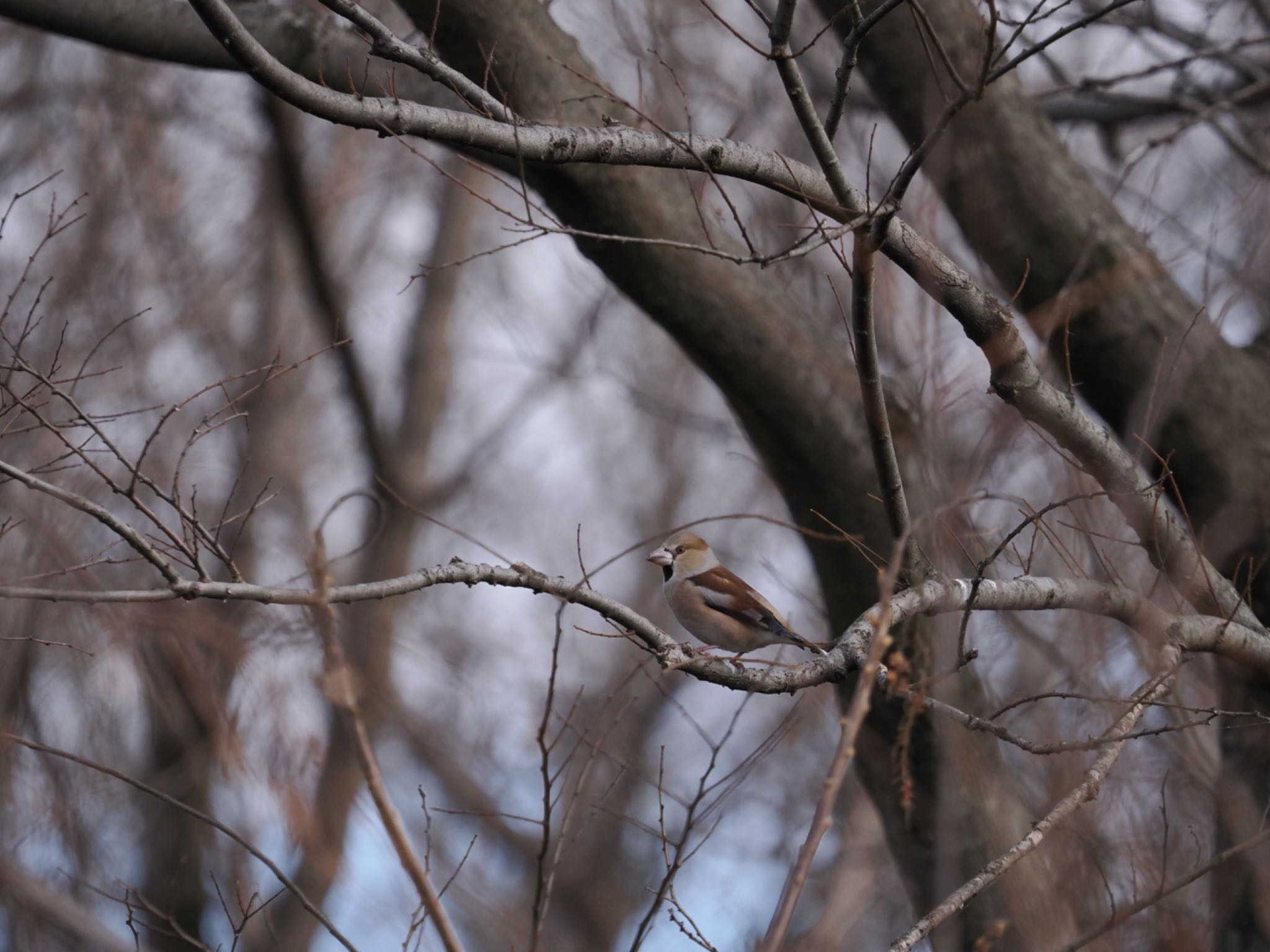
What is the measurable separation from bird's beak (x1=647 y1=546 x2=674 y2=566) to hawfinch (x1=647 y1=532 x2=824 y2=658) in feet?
0.30

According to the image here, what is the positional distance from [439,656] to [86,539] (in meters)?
3.85

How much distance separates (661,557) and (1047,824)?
2.90 metres

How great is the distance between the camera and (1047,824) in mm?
3131

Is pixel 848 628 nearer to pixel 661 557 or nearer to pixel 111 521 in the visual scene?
pixel 111 521

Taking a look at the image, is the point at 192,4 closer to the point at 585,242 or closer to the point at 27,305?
the point at 585,242

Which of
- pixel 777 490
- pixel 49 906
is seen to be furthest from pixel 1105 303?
pixel 49 906

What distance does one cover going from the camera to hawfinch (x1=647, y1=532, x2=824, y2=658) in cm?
509

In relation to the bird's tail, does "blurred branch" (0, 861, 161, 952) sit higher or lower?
lower

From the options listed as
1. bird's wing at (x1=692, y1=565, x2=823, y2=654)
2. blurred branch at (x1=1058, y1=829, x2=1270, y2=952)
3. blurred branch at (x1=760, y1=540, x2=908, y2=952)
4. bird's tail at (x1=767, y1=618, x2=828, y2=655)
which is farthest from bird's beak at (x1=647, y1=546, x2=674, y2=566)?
blurred branch at (x1=760, y1=540, x2=908, y2=952)

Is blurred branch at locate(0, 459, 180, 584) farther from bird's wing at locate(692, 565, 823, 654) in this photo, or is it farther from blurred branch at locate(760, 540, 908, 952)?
bird's wing at locate(692, 565, 823, 654)

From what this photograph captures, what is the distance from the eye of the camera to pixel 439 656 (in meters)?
10.7

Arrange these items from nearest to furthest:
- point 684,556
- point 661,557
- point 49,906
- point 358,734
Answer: point 358,734, point 49,906, point 661,557, point 684,556

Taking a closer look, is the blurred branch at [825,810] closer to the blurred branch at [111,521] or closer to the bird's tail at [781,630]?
the blurred branch at [111,521]

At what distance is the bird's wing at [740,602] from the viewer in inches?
200
